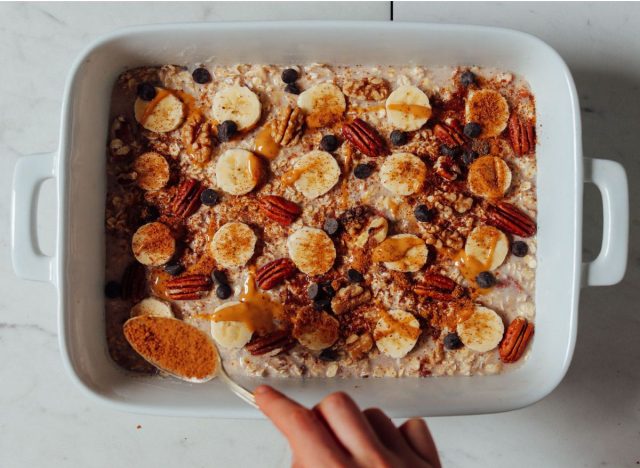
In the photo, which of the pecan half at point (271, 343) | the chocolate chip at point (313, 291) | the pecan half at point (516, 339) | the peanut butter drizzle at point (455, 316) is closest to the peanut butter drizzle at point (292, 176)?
the chocolate chip at point (313, 291)

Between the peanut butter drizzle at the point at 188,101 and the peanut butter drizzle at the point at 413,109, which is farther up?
the peanut butter drizzle at the point at 188,101

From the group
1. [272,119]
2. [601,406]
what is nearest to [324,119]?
[272,119]

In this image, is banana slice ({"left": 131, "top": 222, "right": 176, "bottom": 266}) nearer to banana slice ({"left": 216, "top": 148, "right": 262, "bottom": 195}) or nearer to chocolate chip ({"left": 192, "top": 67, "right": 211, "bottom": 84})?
banana slice ({"left": 216, "top": 148, "right": 262, "bottom": 195})

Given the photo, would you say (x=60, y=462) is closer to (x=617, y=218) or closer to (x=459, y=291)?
(x=459, y=291)

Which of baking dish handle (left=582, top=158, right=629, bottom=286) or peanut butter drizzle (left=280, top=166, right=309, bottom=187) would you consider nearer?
baking dish handle (left=582, top=158, right=629, bottom=286)

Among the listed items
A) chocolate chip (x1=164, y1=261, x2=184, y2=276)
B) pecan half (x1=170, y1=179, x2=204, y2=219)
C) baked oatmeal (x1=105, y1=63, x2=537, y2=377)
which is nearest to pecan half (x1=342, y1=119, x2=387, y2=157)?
baked oatmeal (x1=105, y1=63, x2=537, y2=377)

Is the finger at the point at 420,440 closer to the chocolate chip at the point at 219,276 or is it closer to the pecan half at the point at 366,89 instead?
the chocolate chip at the point at 219,276
